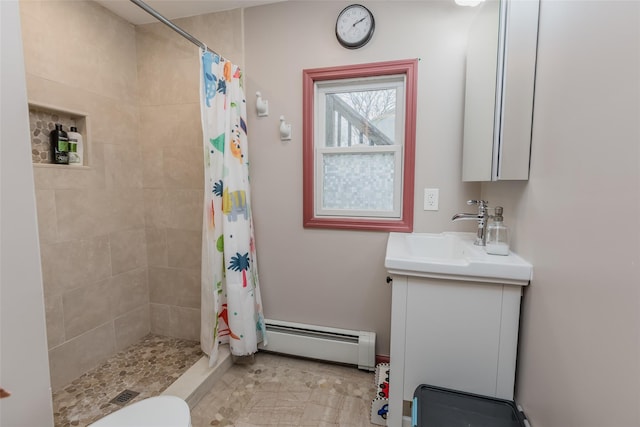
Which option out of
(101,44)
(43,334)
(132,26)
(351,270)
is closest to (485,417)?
(351,270)

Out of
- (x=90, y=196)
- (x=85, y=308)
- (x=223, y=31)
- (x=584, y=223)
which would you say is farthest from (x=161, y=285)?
(x=584, y=223)

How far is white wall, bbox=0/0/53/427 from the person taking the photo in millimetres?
640

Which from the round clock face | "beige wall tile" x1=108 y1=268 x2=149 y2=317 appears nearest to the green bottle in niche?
"beige wall tile" x1=108 y1=268 x2=149 y2=317

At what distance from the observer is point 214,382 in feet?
5.45

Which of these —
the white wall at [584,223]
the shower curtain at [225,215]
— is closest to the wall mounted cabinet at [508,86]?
the white wall at [584,223]

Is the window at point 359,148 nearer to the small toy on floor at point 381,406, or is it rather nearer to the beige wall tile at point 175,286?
the small toy on floor at point 381,406

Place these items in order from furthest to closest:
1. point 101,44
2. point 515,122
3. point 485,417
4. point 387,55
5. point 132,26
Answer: point 132,26 → point 101,44 → point 387,55 → point 515,122 → point 485,417

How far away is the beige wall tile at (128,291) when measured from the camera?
1.94m

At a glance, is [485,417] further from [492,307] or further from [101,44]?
[101,44]

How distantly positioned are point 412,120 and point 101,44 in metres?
2.08

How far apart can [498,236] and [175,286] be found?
2.17m

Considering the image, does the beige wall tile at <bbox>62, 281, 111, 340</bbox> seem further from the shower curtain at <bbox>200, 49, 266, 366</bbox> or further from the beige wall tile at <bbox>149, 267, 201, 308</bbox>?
the shower curtain at <bbox>200, 49, 266, 366</bbox>

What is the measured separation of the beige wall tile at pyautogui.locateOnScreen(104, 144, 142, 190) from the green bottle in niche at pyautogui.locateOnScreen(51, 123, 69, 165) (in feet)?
0.78

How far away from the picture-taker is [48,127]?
1600mm
